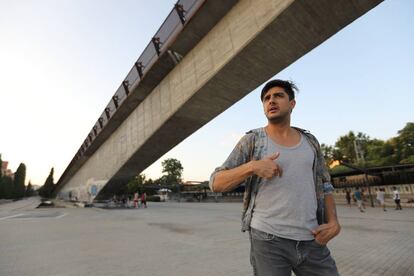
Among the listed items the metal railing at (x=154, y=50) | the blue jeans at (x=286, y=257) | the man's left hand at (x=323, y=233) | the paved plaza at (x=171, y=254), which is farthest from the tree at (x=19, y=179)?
the man's left hand at (x=323, y=233)

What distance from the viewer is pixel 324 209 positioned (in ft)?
5.92

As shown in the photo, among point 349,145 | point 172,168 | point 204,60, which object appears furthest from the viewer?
point 172,168

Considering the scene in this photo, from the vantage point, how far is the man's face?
5.90 ft

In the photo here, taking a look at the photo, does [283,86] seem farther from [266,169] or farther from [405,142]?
[405,142]

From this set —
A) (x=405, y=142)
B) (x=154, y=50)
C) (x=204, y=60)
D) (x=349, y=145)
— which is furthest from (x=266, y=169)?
(x=349, y=145)

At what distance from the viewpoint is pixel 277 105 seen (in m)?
1.81

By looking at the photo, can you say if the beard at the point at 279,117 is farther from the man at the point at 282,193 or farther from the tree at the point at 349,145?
the tree at the point at 349,145

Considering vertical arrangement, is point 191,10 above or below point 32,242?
above

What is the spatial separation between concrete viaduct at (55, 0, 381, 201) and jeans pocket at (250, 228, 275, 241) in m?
6.39

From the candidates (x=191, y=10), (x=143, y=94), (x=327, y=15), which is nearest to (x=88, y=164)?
(x=143, y=94)

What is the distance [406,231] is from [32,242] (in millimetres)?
11864

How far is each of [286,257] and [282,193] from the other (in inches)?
15.7

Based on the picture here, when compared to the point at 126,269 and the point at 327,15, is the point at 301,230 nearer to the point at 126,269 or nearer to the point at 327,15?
the point at 126,269

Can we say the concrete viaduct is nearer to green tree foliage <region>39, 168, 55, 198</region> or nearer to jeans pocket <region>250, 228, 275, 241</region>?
jeans pocket <region>250, 228, 275, 241</region>
